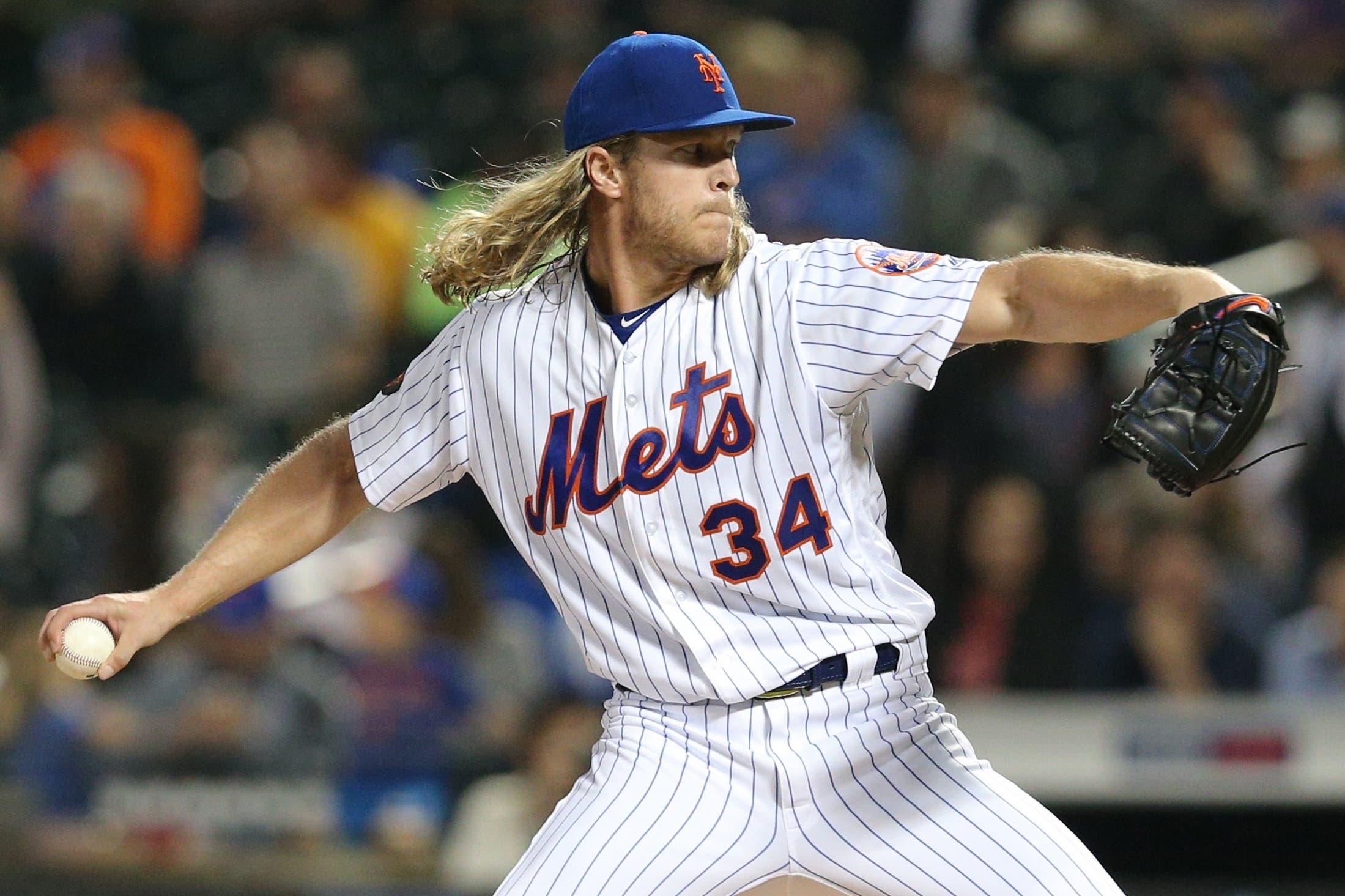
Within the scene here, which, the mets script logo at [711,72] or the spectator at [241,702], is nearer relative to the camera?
the mets script logo at [711,72]

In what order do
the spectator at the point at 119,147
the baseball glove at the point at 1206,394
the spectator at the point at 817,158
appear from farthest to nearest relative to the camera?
the spectator at the point at 119,147, the spectator at the point at 817,158, the baseball glove at the point at 1206,394

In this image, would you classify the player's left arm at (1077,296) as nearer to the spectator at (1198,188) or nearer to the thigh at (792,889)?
the thigh at (792,889)

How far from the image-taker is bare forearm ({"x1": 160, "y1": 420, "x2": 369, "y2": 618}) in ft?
9.88

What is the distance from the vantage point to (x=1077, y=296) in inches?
101

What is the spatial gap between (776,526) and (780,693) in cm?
27

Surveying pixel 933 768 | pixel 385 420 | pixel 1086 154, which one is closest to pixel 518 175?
pixel 385 420

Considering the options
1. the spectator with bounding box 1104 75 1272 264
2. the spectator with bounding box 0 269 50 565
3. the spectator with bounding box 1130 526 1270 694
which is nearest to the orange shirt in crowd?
the spectator with bounding box 0 269 50 565

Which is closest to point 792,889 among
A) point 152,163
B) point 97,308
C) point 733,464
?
point 733,464

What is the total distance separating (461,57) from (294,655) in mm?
3601

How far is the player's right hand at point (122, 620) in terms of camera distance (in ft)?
9.35

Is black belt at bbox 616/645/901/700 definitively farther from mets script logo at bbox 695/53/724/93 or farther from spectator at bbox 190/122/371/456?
spectator at bbox 190/122/371/456

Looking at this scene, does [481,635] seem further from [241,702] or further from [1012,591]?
[1012,591]

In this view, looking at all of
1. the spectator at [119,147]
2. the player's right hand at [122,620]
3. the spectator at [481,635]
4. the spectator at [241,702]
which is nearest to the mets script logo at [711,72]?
the player's right hand at [122,620]

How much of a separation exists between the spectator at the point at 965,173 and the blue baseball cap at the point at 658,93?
3.49m
